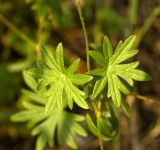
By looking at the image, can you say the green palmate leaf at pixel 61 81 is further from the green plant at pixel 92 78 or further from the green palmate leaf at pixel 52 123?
the green palmate leaf at pixel 52 123

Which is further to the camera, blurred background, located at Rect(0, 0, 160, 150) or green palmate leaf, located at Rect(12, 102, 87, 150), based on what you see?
blurred background, located at Rect(0, 0, 160, 150)

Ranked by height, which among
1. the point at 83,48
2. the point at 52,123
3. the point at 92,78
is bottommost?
the point at 52,123

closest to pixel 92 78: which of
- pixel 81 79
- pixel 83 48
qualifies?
pixel 81 79

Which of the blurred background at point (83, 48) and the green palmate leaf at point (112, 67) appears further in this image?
the blurred background at point (83, 48)

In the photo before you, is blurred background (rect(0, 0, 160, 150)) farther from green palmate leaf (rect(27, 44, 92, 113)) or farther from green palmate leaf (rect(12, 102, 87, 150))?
green palmate leaf (rect(27, 44, 92, 113))

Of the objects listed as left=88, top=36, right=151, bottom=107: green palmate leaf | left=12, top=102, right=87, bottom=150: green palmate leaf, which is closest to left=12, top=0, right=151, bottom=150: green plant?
left=88, top=36, right=151, bottom=107: green palmate leaf

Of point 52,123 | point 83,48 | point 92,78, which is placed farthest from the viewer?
point 83,48

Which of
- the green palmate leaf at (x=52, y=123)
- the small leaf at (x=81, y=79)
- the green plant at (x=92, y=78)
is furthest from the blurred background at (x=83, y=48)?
the small leaf at (x=81, y=79)

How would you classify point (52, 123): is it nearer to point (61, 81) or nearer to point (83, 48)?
point (61, 81)
